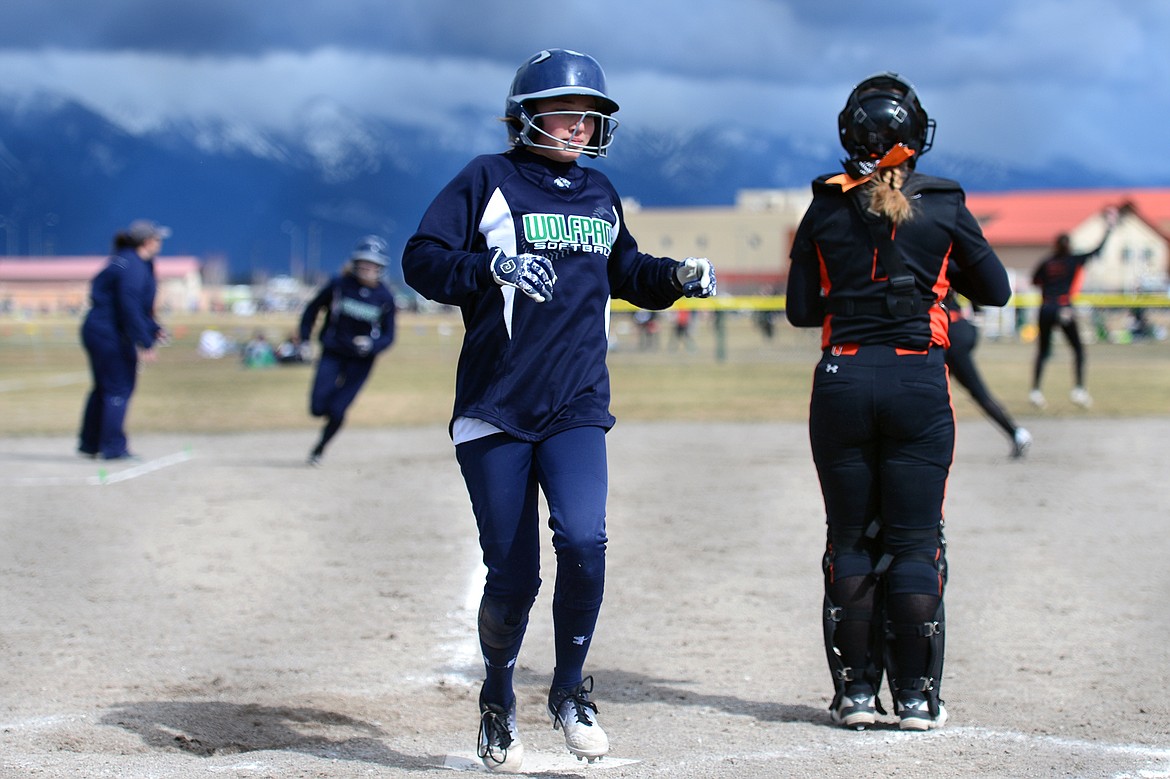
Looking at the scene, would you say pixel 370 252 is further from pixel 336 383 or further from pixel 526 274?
pixel 526 274

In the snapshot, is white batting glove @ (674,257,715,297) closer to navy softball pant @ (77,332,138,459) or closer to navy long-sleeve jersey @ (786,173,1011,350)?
navy long-sleeve jersey @ (786,173,1011,350)

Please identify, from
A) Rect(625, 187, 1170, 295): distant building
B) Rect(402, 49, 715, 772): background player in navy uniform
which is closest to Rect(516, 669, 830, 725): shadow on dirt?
Rect(402, 49, 715, 772): background player in navy uniform

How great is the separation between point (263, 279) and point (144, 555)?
449 ft

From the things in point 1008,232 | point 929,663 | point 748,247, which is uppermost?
point 1008,232

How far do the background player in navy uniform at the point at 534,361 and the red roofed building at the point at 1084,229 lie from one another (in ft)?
193

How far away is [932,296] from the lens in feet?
15.0

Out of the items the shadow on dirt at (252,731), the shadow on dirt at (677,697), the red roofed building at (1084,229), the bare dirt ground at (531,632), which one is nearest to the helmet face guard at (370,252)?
the bare dirt ground at (531,632)

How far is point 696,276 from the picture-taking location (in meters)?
4.21

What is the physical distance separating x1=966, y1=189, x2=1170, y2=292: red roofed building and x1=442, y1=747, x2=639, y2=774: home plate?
193 feet

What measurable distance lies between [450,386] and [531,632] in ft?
60.6

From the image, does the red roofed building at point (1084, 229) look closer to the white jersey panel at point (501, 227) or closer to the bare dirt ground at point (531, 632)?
the bare dirt ground at point (531, 632)

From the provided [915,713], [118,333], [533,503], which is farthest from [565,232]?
[118,333]

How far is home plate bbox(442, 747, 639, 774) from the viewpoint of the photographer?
414cm

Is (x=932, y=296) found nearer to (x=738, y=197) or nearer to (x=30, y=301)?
(x=738, y=197)
